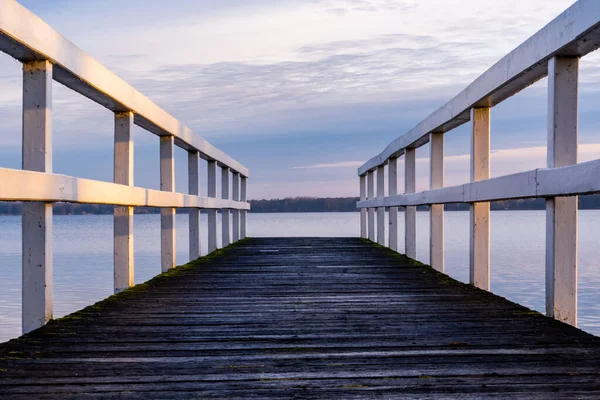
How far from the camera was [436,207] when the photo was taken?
707 centimetres

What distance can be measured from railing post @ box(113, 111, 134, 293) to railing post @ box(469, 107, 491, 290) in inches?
105

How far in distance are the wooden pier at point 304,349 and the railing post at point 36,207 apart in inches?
6.9

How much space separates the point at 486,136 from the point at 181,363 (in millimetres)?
3489

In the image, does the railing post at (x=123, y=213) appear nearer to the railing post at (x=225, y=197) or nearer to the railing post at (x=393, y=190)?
the railing post at (x=393, y=190)

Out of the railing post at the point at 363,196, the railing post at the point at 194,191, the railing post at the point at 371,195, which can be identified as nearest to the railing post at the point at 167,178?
the railing post at the point at 194,191

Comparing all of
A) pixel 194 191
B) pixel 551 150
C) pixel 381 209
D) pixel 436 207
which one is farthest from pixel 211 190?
pixel 551 150

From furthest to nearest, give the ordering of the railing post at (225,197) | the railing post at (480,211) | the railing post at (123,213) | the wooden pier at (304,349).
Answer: the railing post at (225,197) < the railing post at (480,211) < the railing post at (123,213) < the wooden pier at (304,349)

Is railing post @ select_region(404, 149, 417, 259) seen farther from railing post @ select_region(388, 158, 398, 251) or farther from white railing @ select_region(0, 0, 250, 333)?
white railing @ select_region(0, 0, 250, 333)

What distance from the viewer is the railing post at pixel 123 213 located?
5.24m

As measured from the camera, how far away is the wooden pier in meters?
2.48

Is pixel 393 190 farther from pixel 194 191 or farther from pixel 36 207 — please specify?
pixel 36 207

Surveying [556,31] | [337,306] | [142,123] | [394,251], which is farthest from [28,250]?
[394,251]

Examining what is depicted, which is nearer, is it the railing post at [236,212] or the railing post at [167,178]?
the railing post at [167,178]

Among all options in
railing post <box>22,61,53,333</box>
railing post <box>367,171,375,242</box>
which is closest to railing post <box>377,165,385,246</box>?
railing post <box>367,171,375,242</box>
